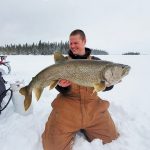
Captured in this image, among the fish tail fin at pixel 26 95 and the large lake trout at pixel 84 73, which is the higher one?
the large lake trout at pixel 84 73

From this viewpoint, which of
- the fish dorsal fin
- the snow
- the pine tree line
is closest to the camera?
the fish dorsal fin

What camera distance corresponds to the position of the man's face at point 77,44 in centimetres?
370

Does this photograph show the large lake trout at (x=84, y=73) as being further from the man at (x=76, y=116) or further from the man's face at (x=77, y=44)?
the man's face at (x=77, y=44)

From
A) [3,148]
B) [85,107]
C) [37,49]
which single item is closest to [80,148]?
[85,107]

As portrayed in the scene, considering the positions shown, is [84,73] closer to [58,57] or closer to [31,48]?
[58,57]

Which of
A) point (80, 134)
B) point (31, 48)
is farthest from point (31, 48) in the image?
point (80, 134)

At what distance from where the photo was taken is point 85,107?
3.81 m

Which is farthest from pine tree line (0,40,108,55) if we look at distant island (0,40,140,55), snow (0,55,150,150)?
snow (0,55,150,150)

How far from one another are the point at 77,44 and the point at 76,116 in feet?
3.12

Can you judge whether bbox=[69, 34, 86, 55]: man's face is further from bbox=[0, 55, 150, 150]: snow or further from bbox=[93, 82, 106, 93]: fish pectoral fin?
bbox=[0, 55, 150, 150]: snow

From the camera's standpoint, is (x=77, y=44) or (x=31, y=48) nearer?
(x=77, y=44)

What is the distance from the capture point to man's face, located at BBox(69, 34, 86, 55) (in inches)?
146

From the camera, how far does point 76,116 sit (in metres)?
3.75

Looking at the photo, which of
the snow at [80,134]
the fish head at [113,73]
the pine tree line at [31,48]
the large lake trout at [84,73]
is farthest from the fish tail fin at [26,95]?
the pine tree line at [31,48]
